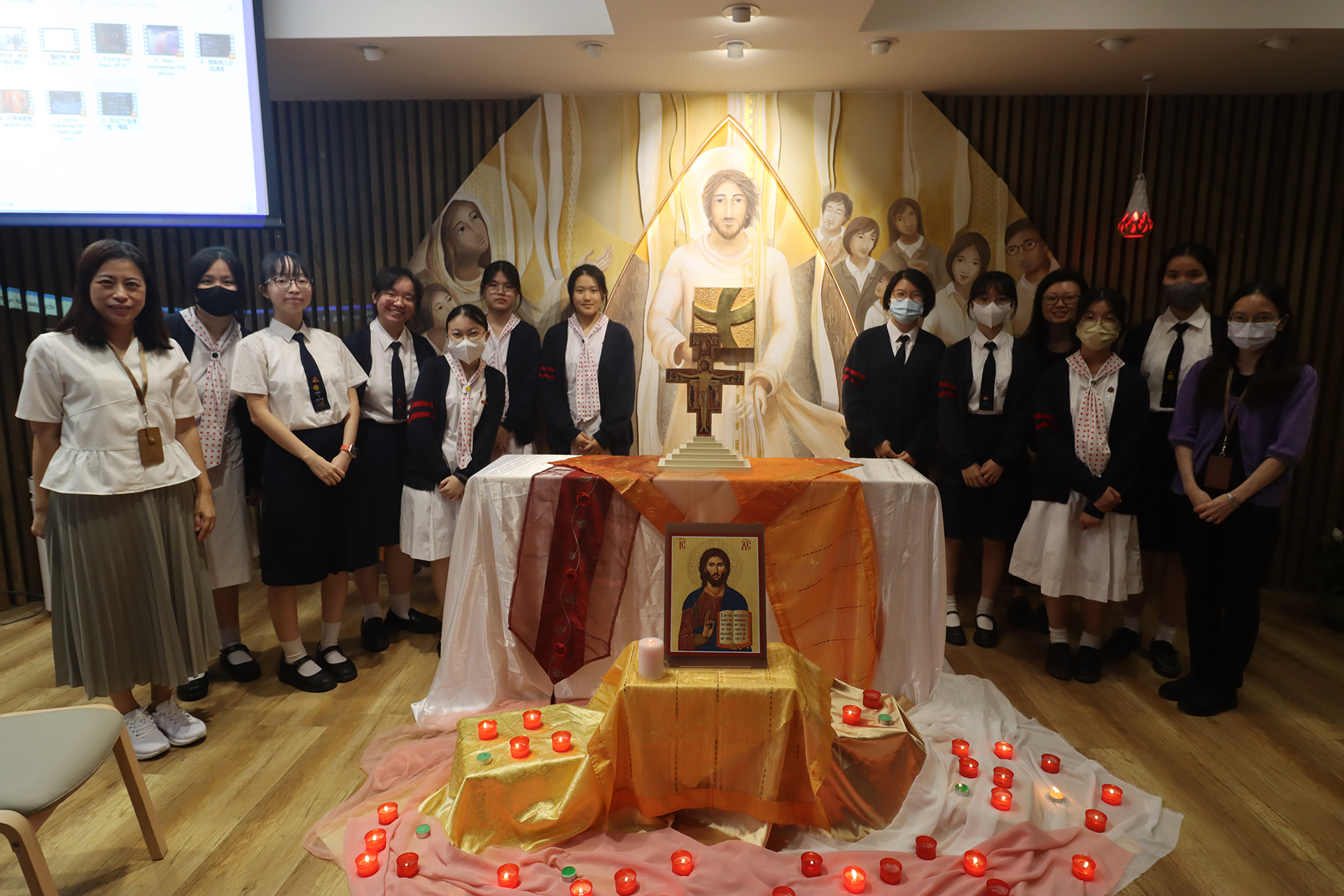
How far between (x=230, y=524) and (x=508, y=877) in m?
2.13

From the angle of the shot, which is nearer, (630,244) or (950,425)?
(950,425)

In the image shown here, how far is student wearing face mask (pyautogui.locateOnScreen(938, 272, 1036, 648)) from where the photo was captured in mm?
3590

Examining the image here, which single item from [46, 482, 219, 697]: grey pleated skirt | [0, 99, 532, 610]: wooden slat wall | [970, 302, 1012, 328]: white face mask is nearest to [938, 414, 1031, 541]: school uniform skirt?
[970, 302, 1012, 328]: white face mask

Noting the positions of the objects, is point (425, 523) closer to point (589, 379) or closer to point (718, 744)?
point (589, 379)

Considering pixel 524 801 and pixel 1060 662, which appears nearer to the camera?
pixel 524 801

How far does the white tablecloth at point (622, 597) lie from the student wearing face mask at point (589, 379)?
94 centimetres

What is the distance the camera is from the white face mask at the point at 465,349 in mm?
3479

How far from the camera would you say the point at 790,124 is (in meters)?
4.22

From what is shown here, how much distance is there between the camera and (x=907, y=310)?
3.73 m

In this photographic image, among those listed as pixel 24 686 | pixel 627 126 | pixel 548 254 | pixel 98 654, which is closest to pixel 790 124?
pixel 627 126

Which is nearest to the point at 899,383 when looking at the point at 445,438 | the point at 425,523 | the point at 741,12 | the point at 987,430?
the point at 987,430

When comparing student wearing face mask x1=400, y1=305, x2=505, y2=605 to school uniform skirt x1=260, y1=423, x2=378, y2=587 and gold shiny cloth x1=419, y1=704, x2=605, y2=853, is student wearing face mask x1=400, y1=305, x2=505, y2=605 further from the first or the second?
gold shiny cloth x1=419, y1=704, x2=605, y2=853

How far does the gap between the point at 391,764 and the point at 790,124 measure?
3646mm

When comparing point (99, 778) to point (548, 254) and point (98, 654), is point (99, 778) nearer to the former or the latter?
point (98, 654)
